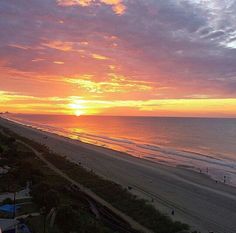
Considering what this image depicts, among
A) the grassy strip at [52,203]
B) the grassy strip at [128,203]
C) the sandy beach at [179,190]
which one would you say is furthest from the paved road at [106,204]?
the sandy beach at [179,190]

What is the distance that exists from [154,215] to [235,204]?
1131 centimetres

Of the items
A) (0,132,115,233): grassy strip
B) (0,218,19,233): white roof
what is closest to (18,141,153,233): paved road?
(0,132,115,233): grassy strip

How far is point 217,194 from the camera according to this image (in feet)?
126

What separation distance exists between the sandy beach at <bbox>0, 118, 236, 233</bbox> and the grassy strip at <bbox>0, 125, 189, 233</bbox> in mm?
1642

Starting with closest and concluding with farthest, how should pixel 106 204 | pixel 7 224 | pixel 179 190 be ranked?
pixel 7 224, pixel 106 204, pixel 179 190

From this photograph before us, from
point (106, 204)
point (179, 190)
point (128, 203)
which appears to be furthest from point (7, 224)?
point (179, 190)

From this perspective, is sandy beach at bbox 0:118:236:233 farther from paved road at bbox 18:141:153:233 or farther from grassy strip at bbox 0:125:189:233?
paved road at bbox 18:141:153:233

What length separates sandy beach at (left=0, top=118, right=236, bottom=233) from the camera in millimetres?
28938

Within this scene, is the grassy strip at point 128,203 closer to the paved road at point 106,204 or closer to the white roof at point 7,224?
the paved road at point 106,204

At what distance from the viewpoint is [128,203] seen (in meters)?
30.3

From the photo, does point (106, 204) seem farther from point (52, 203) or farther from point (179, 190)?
point (179, 190)

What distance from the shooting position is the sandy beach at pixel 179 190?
28938 millimetres

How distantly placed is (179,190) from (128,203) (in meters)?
10.2

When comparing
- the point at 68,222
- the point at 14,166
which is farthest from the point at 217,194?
the point at 68,222
